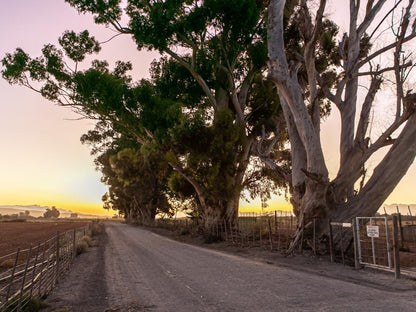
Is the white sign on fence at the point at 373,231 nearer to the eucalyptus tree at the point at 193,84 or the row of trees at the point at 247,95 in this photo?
the row of trees at the point at 247,95

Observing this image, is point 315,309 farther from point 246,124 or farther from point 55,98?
point 55,98

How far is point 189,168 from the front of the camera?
23.0 m

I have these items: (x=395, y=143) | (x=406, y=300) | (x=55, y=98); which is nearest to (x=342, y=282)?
(x=406, y=300)

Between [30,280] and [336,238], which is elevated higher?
[336,238]

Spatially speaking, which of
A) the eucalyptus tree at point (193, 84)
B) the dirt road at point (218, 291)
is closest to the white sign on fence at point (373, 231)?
the dirt road at point (218, 291)

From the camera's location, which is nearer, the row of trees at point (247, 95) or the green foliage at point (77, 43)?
the row of trees at point (247, 95)

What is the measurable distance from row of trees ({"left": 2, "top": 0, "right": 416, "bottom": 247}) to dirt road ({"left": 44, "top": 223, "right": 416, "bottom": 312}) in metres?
5.46

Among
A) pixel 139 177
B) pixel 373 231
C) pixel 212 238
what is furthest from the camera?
pixel 139 177

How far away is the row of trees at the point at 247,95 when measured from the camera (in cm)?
1424

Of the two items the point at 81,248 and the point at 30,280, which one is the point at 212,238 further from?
the point at 30,280

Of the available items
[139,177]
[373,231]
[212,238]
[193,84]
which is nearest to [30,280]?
[373,231]

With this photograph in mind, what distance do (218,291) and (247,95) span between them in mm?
19235

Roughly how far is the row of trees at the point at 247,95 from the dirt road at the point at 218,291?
17.9 feet

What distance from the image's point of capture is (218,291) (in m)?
7.59
